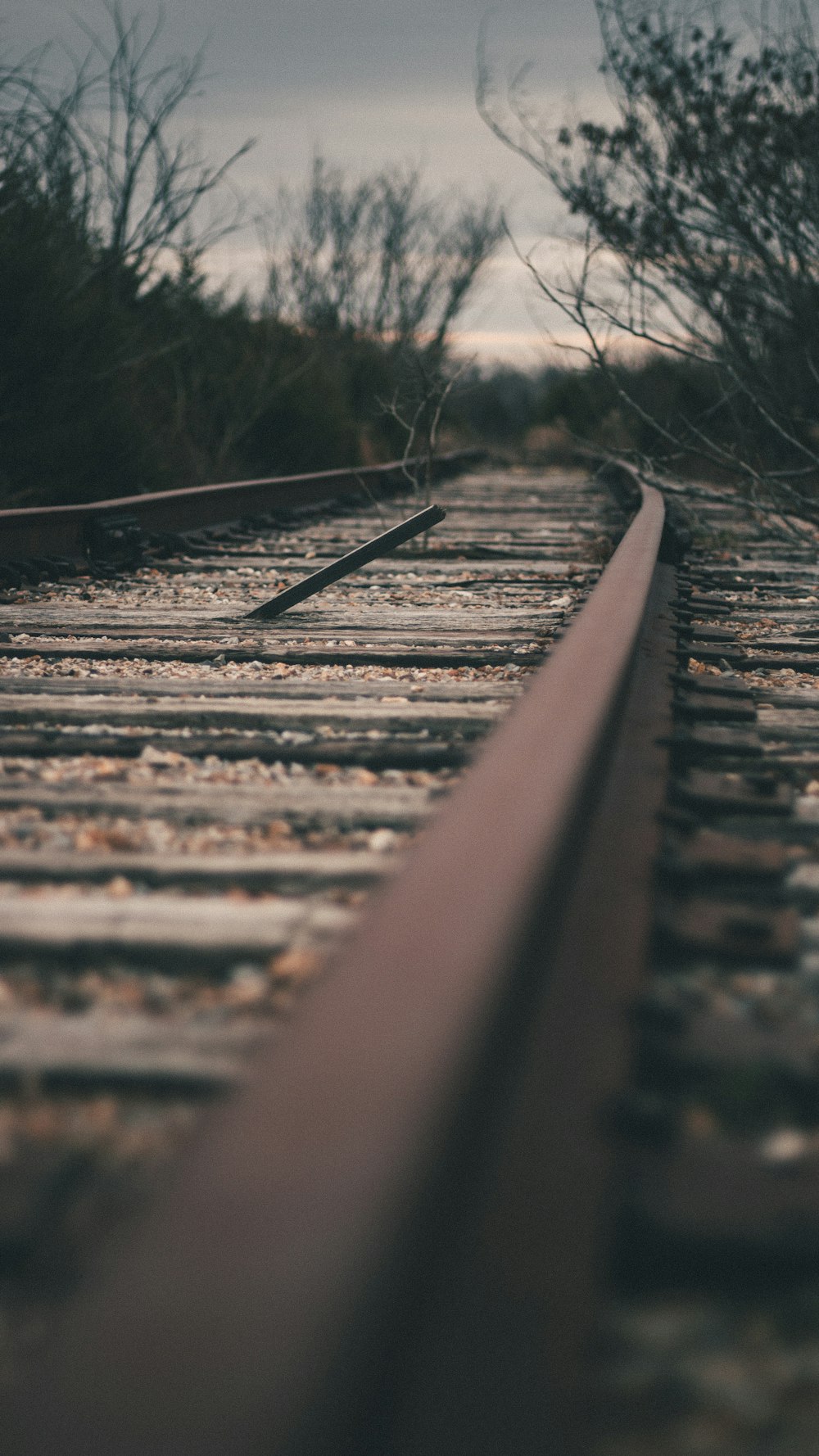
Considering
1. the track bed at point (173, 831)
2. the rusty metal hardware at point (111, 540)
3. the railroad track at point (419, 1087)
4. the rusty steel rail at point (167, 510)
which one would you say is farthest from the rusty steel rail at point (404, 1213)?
the rusty metal hardware at point (111, 540)

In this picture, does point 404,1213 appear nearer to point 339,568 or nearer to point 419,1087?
point 419,1087

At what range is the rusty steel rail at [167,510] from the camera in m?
5.97

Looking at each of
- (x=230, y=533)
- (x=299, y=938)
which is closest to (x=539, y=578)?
(x=230, y=533)

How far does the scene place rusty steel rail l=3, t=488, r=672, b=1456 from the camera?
582mm

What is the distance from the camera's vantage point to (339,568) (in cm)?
486

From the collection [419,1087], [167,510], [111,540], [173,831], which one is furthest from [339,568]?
Result: [419,1087]

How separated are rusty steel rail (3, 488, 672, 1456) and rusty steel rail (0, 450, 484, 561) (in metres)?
5.02

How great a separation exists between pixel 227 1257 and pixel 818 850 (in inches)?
58.7

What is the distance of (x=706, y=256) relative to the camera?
24.3 ft

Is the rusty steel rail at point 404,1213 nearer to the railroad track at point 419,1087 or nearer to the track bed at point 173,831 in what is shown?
the railroad track at point 419,1087

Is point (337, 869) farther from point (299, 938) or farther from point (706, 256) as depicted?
point (706, 256)

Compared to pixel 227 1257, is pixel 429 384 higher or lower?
higher

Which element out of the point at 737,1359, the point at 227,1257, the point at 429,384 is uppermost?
the point at 429,384

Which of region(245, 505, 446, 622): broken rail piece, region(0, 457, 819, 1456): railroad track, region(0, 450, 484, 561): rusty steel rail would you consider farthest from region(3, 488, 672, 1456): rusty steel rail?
region(0, 450, 484, 561): rusty steel rail
